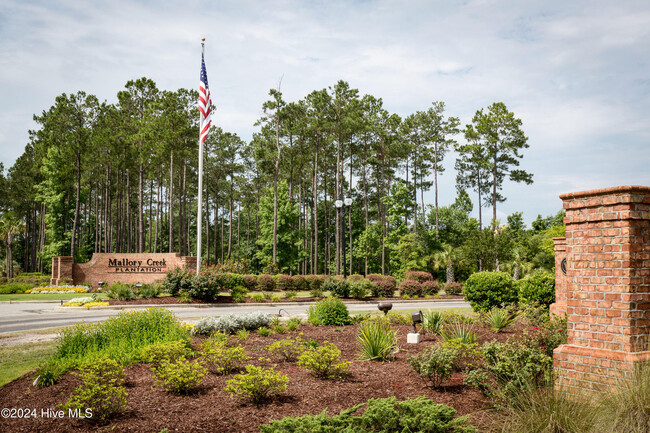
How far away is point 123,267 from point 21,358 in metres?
25.6

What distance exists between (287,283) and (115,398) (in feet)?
82.8

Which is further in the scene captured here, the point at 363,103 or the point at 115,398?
the point at 363,103

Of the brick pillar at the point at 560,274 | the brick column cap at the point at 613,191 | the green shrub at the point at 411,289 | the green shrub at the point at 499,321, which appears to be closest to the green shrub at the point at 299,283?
the green shrub at the point at 411,289

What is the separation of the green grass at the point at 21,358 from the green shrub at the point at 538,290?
41.5 ft

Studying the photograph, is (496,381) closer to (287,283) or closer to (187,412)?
(187,412)

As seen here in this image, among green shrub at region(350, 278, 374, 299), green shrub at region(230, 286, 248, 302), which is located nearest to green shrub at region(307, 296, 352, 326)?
green shrub at region(230, 286, 248, 302)

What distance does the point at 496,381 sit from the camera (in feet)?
17.3

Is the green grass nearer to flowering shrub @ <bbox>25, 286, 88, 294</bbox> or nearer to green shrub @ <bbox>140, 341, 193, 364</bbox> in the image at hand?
Answer: green shrub @ <bbox>140, 341, 193, 364</bbox>

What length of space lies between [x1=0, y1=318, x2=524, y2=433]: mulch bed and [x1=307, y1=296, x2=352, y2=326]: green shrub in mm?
4441

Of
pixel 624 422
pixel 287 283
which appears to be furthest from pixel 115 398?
pixel 287 283

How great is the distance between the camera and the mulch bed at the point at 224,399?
15.4 feet

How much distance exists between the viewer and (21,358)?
8430mm

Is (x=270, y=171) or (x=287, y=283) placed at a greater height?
(x=270, y=171)

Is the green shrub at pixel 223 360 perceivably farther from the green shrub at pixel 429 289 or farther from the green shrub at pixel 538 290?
the green shrub at pixel 429 289
